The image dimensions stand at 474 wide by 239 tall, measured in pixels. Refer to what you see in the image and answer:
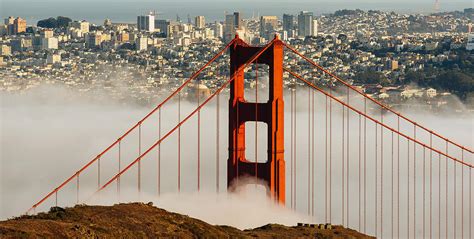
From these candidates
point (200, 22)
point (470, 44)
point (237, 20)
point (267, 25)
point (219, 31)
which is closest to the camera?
point (470, 44)

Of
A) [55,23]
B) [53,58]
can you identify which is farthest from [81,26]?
[53,58]

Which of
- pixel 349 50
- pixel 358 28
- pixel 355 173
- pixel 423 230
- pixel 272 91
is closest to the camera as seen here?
pixel 272 91

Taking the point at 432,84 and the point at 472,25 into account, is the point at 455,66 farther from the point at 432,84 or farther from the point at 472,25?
the point at 472,25

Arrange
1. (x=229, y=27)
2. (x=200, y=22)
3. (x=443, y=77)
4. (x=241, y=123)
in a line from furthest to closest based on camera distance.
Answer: (x=200, y=22) → (x=229, y=27) → (x=443, y=77) → (x=241, y=123)

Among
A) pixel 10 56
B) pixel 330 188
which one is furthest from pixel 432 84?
pixel 330 188

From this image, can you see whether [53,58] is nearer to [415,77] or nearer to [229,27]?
[229,27]

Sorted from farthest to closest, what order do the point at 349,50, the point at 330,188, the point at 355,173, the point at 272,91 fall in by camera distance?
the point at 349,50, the point at 355,173, the point at 330,188, the point at 272,91
